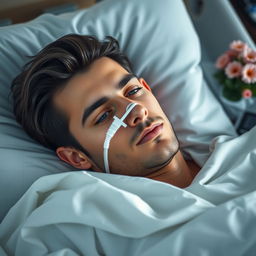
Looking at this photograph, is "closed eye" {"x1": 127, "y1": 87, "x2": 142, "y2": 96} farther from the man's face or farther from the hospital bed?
the hospital bed

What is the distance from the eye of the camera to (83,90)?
91cm

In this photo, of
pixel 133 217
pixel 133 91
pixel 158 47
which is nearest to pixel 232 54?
pixel 158 47

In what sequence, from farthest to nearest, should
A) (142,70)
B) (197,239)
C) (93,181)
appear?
1. (142,70)
2. (93,181)
3. (197,239)

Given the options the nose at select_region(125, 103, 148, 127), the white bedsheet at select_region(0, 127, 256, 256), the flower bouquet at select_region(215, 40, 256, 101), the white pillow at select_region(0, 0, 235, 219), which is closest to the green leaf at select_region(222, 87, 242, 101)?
the flower bouquet at select_region(215, 40, 256, 101)

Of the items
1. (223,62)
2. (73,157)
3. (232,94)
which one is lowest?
(232,94)

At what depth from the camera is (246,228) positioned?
0.78 metres

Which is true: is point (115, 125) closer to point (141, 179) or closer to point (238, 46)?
point (141, 179)

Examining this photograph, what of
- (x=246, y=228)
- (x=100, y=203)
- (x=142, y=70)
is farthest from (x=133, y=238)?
(x=142, y=70)

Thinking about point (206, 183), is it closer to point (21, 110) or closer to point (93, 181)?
point (93, 181)

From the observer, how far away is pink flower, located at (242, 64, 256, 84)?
1.24 m

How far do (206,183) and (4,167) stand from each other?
574mm

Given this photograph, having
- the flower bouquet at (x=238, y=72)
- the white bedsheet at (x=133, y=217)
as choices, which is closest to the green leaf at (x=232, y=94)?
the flower bouquet at (x=238, y=72)

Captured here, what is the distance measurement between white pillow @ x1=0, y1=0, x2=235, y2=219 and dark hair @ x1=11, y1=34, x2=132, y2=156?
6.8 inches

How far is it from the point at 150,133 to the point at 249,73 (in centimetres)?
55
